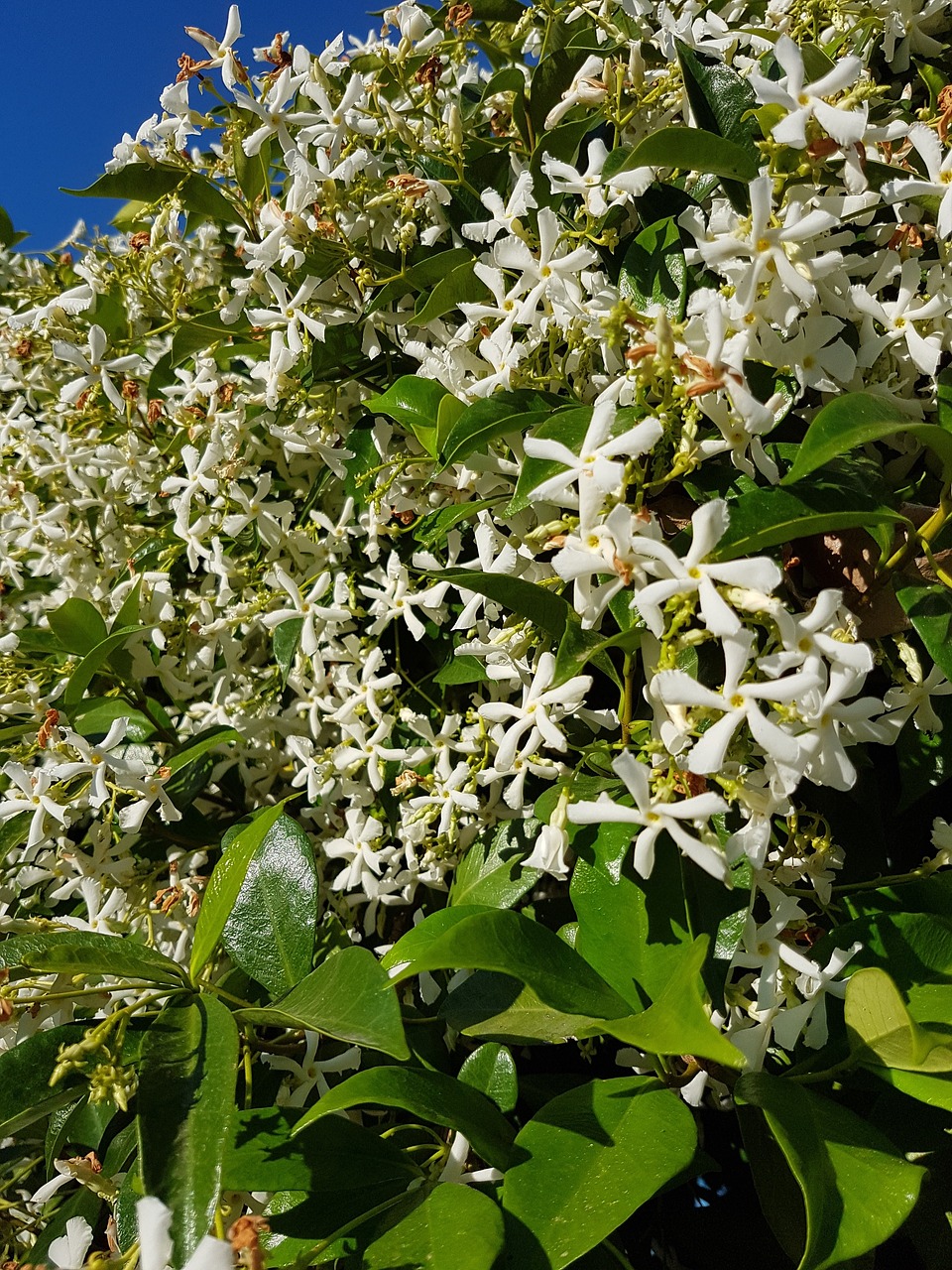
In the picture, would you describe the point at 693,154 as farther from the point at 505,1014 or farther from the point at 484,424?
the point at 505,1014

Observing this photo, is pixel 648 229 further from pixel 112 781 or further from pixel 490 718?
pixel 112 781

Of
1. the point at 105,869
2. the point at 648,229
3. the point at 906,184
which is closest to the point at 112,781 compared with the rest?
the point at 105,869

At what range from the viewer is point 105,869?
113cm

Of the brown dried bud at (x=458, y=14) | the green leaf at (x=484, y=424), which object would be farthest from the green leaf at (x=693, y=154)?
the brown dried bud at (x=458, y=14)

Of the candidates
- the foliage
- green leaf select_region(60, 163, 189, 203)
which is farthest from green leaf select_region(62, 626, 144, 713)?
green leaf select_region(60, 163, 189, 203)

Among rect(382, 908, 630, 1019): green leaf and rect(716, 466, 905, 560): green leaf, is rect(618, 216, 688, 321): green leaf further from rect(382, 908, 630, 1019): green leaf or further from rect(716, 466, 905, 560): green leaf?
rect(382, 908, 630, 1019): green leaf

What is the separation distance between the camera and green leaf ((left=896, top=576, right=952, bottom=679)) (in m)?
0.71

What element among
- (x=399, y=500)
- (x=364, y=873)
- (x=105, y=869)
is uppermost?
(x=399, y=500)

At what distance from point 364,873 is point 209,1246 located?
20.6 inches

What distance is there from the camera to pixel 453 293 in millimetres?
942

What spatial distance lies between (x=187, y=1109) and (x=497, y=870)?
359 millimetres

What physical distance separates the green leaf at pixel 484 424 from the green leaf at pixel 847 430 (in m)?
0.22

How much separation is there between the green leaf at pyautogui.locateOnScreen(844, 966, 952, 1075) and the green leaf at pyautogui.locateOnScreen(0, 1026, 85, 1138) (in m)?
0.65

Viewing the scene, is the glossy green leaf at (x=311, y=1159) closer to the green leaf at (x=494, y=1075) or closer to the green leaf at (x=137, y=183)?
the green leaf at (x=494, y=1075)
